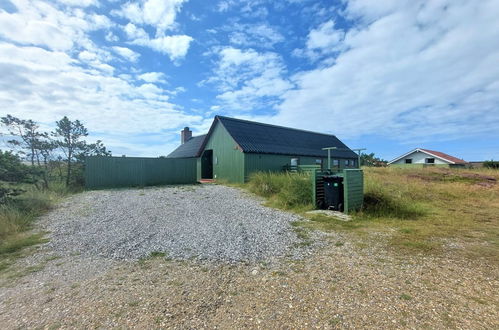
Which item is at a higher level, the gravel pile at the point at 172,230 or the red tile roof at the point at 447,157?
the red tile roof at the point at 447,157

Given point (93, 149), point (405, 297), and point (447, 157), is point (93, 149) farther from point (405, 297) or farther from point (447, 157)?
point (447, 157)

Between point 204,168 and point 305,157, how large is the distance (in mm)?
8940

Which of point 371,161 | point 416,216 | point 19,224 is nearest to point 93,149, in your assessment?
point 19,224

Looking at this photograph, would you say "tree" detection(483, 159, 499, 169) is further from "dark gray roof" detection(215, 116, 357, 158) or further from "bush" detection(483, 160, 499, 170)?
"dark gray roof" detection(215, 116, 357, 158)

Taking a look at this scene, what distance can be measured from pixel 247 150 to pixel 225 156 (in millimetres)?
2561

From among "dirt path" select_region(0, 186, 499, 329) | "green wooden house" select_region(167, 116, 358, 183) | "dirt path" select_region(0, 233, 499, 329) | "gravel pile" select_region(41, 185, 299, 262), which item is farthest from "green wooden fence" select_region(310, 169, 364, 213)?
"green wooden house" select_region(167, 116, 358, 183)

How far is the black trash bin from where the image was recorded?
7422 mm

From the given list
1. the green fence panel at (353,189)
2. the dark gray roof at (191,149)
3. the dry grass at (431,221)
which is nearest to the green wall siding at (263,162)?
the dark gray roof at (191,149)

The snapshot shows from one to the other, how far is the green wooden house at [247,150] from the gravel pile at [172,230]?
6931 mm

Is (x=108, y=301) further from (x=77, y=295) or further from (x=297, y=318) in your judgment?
(x=297, y=318)

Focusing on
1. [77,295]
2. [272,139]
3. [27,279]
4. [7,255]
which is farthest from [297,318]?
[272,139]

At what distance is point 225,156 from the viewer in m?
16.8

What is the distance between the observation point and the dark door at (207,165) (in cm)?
1963

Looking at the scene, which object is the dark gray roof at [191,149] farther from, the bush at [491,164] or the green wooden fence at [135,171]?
the bush at [491,164]
